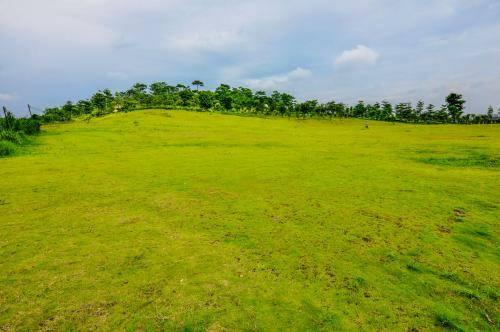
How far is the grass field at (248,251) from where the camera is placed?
22.5ft

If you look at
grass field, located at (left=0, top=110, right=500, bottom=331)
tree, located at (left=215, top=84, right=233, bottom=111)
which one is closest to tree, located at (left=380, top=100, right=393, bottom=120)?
tree, located at (left=215, top=84, right=233, bottom=111)

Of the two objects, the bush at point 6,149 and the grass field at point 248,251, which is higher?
the bush at point 6,149

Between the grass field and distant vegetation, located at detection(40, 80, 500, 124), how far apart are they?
294 feet

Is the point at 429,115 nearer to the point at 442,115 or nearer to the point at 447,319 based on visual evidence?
the point at 442,115

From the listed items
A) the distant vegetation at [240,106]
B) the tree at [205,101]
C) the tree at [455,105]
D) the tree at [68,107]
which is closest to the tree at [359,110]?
the distant vegetation at [240,106]

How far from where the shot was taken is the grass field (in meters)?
6.85

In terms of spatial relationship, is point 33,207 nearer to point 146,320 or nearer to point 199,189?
point 199,189

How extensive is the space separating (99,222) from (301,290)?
8.81 metres

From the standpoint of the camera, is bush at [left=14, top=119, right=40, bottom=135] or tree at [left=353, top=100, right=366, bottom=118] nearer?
bush at [left=14, top=119, right=40, bottom=135]

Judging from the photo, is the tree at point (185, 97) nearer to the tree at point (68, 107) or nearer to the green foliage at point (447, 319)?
the tree at point (68, 107)

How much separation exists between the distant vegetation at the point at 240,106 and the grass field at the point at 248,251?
89.5m

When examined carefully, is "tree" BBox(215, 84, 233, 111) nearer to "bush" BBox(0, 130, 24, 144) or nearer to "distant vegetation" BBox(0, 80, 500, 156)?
"distant vegetation" BBox(0, 80, 500, 156)

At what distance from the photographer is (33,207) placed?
1371 centimetres

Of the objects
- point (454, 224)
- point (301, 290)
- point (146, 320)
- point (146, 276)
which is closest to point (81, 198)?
point (146, 276)
